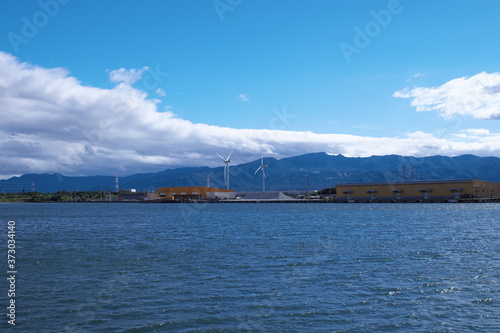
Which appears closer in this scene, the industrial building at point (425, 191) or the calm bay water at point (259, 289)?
the calm bay water at point (259, 289)

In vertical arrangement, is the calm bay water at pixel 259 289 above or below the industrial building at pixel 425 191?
below

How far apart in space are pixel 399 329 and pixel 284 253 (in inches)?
700

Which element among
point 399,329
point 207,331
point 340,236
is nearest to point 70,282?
point 207,331

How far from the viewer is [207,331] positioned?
15344 millimetres

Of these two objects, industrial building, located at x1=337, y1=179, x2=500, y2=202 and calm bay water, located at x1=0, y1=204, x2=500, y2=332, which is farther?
industrial building, located at x1=337, y1=179, x2=500, y2=202

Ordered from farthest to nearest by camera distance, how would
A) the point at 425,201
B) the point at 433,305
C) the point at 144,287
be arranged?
the point at 425,201, the point at 144,287, the point at 433,305

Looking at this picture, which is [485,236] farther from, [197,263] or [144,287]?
[144,287]

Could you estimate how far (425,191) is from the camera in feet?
548

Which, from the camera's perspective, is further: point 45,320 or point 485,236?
point 485,236

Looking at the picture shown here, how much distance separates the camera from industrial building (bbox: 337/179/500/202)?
531 feet

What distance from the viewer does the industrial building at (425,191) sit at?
531 feet

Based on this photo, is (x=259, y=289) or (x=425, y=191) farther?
(x=425, y=191)

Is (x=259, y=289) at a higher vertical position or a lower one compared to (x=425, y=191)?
lower

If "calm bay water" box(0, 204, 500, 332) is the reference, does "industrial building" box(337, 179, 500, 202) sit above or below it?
above
